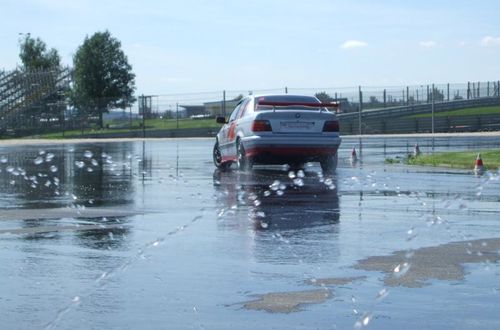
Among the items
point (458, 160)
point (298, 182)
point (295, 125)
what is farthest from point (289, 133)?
point (458, 160)

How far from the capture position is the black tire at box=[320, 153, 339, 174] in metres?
20.6

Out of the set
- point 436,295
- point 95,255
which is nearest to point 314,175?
point 95,255

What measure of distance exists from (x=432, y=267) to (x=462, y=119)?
1543 inches

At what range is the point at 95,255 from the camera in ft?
31.5

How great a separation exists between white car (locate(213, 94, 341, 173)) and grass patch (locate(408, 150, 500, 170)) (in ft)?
9.58

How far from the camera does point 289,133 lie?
20109mm

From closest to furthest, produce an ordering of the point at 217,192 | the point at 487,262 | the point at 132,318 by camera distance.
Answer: the point at 132,318 < the point at 487,262 < the point at 217,192

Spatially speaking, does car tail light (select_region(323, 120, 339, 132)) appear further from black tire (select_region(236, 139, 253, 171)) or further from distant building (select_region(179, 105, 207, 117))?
distant building (select_region(179, 105, 207, 117))

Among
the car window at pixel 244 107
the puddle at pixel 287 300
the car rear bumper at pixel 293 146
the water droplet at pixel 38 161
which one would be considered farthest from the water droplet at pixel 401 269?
the water droplet at pixel 38 161

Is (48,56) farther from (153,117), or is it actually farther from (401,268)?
(401,268)

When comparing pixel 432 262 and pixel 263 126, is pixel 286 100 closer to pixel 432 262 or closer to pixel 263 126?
pixel 263 126

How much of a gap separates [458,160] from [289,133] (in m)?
4.40

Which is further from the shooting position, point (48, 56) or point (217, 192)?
point (48, 56)

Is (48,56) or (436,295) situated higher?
(48,56)
